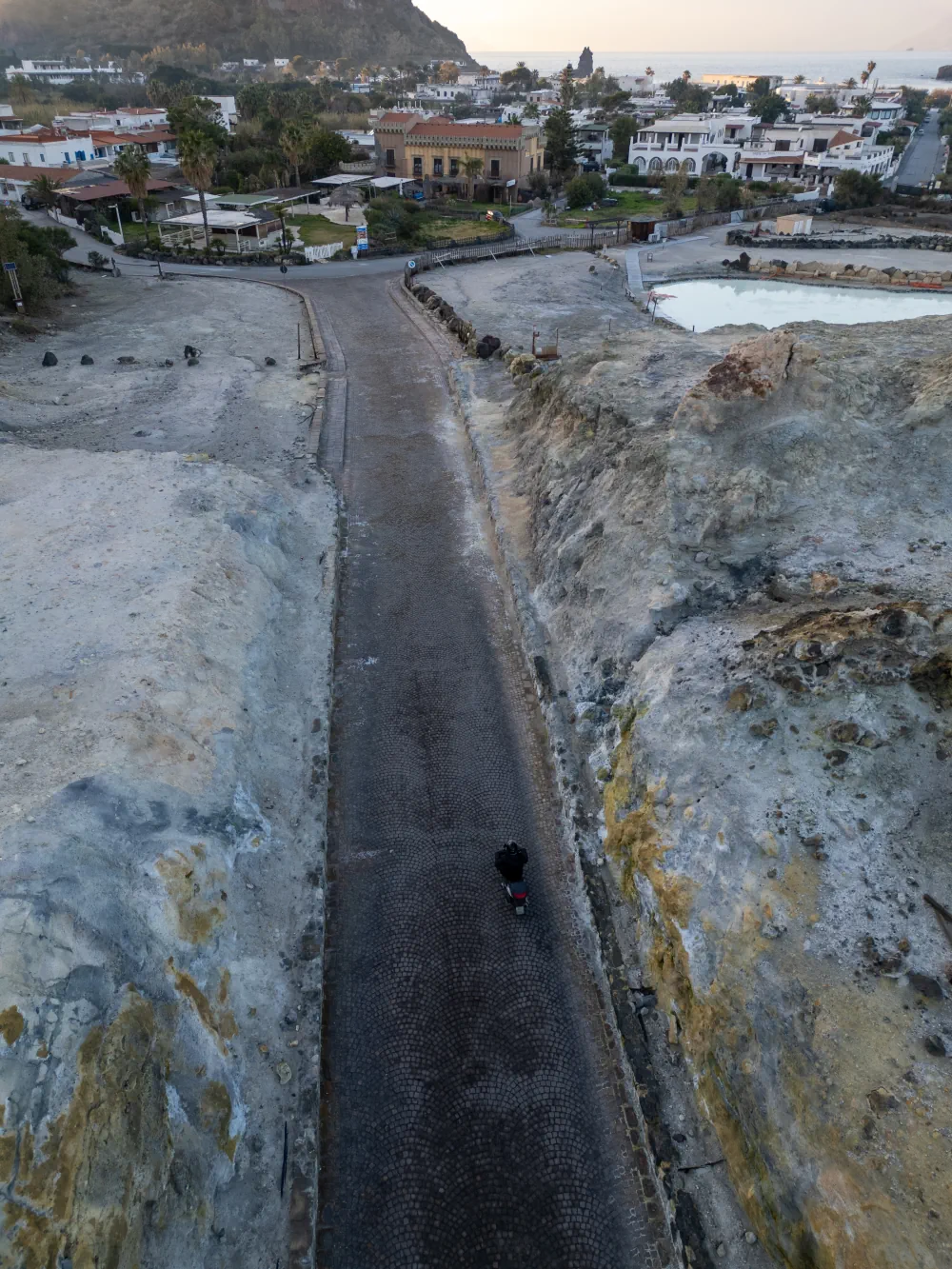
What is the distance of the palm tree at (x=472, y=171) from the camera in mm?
80188

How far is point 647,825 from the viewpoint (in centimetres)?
1317

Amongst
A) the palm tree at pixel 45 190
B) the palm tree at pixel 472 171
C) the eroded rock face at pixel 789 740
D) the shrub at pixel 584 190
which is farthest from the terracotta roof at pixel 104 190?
the eroded rock face at pixel 789 740

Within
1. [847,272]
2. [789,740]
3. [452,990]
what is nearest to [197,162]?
[847,272]

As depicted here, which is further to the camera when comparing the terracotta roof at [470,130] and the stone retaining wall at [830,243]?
the terracotta roof at [470,130]

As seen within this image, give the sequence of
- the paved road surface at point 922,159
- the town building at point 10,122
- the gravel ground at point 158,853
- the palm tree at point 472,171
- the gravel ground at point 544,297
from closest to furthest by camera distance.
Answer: the gravel ground at point 158,853 < the gravel ground at point 544,297 < the palm tree at point 472,171 < the town building at point 10,122 < the paved road surface at point 922,159

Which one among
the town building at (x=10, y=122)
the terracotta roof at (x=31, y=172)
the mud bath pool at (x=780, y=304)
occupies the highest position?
the town building at (x=10, y=122)

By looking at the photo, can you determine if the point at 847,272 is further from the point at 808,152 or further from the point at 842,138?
the point at 808,152

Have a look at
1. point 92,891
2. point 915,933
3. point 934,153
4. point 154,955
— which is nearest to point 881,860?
point 915,933

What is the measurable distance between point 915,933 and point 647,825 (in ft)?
13.7

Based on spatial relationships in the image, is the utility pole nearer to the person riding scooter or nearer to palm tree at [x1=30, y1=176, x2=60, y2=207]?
palm tree at [x1=30, y1=176, x2=60, y2=207]

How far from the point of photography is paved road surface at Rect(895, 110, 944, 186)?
11365 cm

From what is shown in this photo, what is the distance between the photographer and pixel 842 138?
10512cm

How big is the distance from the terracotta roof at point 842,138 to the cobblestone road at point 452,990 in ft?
381

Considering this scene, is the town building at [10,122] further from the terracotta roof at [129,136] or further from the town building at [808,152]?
the town building at [808,152]
